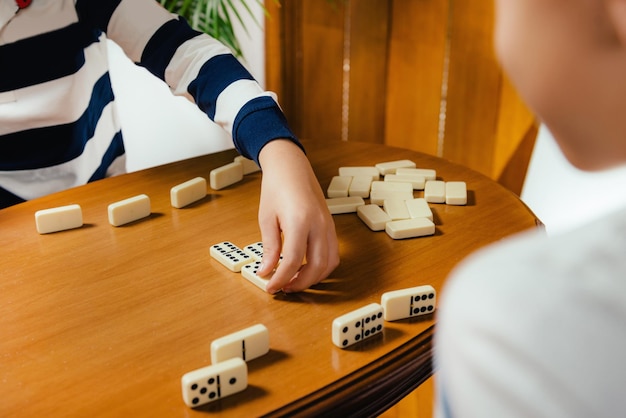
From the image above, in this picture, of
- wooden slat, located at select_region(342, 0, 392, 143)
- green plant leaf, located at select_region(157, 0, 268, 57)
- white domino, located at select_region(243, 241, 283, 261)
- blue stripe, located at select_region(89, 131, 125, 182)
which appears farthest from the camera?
wooden slat, located at select_region(342, 0, 392, 143)

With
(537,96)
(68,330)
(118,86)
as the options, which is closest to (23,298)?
(68,330)

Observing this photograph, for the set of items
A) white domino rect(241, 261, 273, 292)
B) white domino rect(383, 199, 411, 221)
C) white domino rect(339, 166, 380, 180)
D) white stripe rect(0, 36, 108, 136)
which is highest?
white stripe rect(0, 36, 108, 136)

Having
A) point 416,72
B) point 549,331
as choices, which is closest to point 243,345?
point 549,331

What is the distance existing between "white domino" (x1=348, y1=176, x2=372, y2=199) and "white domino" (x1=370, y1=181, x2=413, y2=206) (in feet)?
0.04

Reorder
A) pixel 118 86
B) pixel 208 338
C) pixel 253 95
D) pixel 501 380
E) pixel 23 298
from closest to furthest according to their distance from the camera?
pixel 501 380, pixel 208 338, pixel 23 298, pixel 253 95, pixel 118 86

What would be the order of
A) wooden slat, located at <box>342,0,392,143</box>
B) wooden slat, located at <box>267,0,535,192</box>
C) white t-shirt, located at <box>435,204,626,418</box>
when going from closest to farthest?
white t-shirt, located at <box>435,204,626,418</box> < wooden slat, located at <box>267,0,535,192</box> < wooden slat, located at <box>342,0,392,143</box>

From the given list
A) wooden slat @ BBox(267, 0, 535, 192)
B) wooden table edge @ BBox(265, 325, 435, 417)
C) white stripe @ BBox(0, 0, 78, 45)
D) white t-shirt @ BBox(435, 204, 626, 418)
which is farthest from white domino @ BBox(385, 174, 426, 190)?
wooden slat @ BBox(267, 0, 535, 192)

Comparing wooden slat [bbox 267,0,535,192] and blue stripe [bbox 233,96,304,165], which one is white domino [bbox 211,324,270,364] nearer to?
blue stripe [bbox 233,96,304,165]

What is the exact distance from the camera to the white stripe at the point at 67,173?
61.0 inches

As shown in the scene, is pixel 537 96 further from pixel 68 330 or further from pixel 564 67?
pixel 68 330

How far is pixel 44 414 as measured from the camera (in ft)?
2.57

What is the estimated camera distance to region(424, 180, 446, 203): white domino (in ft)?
4.68

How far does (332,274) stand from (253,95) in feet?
1.44

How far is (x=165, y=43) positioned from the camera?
154 centimetres
